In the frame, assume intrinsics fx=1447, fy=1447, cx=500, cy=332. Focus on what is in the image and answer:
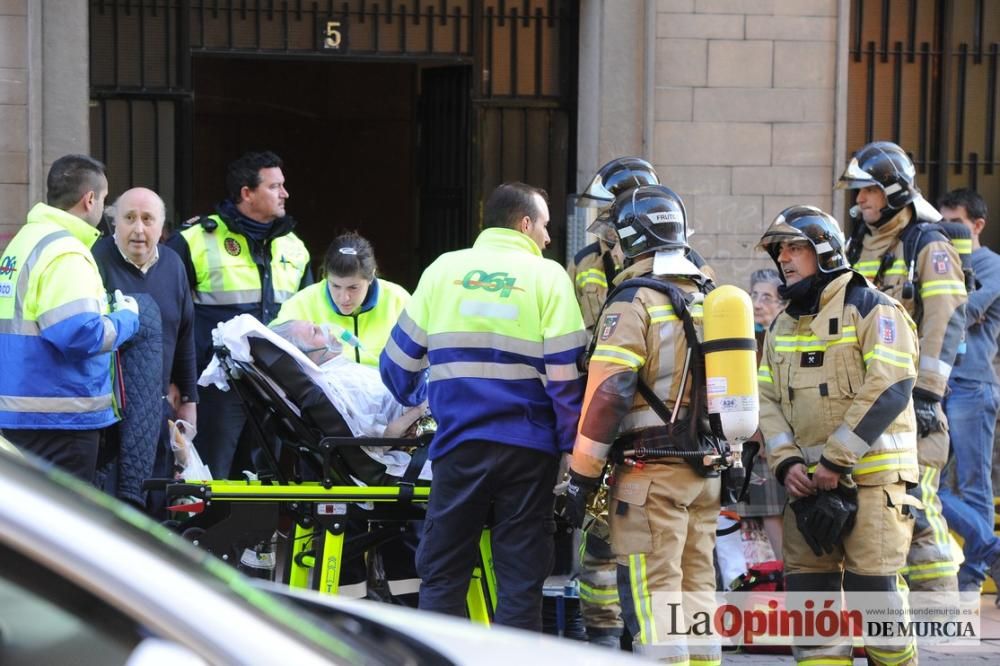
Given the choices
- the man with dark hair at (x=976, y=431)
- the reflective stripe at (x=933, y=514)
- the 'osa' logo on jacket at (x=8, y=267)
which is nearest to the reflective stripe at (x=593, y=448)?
the reflective stripe at (x=933, y=514)

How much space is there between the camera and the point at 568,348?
5.35m

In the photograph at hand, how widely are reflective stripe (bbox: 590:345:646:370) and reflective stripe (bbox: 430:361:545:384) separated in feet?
1.11

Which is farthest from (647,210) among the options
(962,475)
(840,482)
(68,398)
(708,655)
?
(962,475)

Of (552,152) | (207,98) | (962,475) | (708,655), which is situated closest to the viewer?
(708,655)

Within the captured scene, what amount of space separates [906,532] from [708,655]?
101cm

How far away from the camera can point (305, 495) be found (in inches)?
223

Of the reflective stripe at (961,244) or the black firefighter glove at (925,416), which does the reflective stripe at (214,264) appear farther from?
the reflective stripe at (961,244)

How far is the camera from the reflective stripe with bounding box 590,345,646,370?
514 centimetres

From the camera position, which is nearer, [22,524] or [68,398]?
[22,524]

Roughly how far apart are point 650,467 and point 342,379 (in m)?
1.46

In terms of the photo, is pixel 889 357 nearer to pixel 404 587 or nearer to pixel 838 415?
pixel 838 415

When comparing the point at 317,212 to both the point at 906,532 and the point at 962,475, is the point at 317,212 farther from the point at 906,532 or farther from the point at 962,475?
the point at 906,532

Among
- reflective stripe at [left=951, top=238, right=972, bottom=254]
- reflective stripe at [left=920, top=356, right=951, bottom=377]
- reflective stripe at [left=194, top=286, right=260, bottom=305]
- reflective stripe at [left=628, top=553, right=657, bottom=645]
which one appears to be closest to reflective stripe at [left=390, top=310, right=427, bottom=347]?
reflective stripe at [left=628, top=553, right=657, bottom=645]

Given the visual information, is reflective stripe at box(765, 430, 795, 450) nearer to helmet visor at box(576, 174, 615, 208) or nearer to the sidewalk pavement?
the sidewalk pavement
